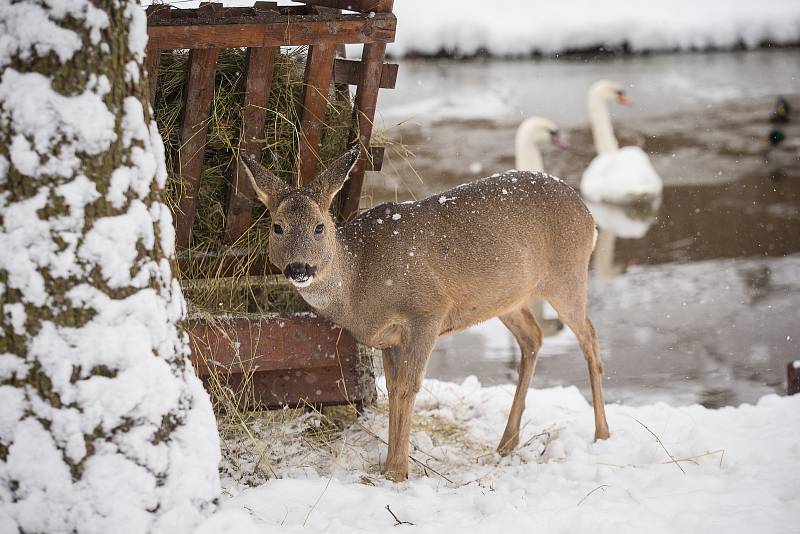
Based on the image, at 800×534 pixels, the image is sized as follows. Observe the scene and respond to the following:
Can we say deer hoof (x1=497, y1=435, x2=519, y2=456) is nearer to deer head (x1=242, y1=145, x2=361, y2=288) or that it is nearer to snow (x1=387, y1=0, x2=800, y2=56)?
deer head (x1=242, y1=145, x2=361, y2=288)

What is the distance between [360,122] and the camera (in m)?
5.28

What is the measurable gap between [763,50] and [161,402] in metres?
17.5

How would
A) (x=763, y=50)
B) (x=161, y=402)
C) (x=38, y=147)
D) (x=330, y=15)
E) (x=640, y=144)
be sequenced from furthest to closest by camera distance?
(x=763, y=50) < (x=640, y=144) < (x=330, y=15) < (x=161, y=402) < (x=38, y=147)

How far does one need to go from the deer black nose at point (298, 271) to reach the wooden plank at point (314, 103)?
2.85 feet

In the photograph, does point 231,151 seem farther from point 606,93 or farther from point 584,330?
point 606,93

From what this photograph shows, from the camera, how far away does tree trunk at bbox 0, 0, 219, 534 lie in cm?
302

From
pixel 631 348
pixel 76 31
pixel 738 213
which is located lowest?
pixel 631 348

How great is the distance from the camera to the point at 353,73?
5.30 metres

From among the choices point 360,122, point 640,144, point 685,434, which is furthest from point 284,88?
point 640,144

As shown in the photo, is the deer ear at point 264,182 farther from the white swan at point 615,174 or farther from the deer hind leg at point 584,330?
the white swan at point 615,174

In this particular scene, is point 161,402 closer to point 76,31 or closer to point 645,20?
point 76,31

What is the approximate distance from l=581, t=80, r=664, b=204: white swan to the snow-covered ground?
5.35m

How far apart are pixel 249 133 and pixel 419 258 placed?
3.72 feet

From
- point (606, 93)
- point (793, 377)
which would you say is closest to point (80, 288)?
point (793, 377)
